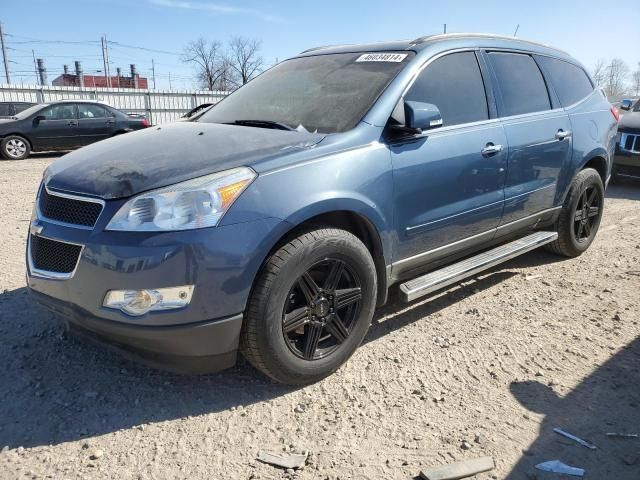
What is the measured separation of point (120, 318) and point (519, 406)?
2.00m

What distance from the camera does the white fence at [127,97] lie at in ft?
67.5

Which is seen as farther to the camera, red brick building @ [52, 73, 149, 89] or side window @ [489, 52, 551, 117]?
red brick building @ [52, 73, 149, 89]

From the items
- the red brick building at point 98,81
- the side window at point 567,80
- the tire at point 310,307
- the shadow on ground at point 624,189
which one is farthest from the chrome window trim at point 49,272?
the red brick building at point 98,81

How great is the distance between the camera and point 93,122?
45.2 feet

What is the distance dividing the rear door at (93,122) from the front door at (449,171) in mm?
12140

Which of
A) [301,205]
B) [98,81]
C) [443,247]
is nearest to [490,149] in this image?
[443,247]

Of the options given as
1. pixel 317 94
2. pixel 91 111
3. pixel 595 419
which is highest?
pixel 317 94

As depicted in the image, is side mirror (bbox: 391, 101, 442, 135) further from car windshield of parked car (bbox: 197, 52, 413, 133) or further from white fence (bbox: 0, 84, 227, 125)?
white fence (bbox: 0, 84, 227, 125)

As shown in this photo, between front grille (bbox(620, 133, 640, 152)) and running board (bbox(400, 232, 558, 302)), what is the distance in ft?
17.8

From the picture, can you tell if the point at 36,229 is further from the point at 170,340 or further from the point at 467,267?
the point at 467,267

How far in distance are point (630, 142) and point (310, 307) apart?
8.22m

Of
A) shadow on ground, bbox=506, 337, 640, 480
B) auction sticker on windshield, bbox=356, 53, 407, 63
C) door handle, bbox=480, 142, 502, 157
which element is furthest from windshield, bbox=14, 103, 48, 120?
shadow on ground, bbox=506, 337, 640, 480

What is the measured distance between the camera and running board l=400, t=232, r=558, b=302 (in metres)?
3.25

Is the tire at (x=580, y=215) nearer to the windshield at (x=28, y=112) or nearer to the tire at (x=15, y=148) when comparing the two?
the tire at (x=15, y=148)
